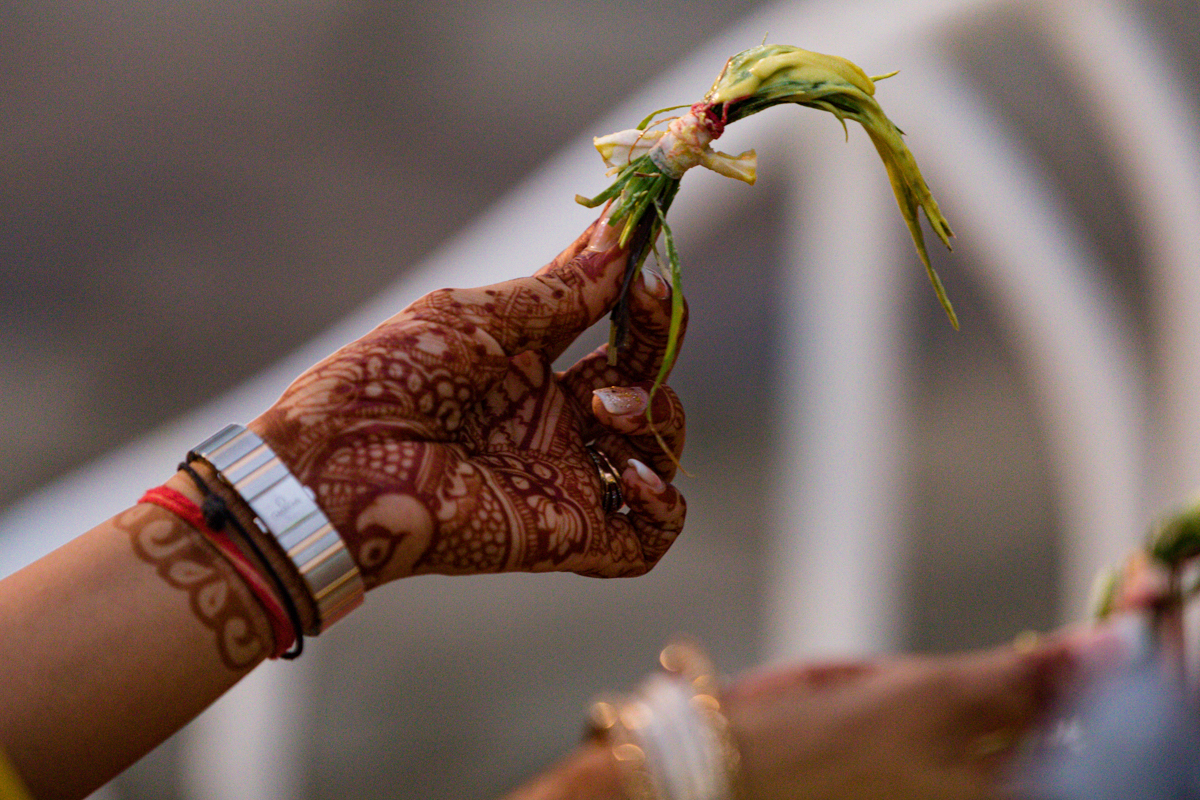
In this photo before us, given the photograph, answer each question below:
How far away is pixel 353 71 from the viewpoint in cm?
218

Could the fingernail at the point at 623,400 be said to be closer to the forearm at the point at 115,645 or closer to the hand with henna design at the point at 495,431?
the hand with henna design at the point at 495,431

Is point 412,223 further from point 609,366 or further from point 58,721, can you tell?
point 58,721

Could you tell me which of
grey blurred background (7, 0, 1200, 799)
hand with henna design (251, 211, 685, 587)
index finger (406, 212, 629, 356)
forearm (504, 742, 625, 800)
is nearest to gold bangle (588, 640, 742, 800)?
forearm (504, 742, 625, 800)

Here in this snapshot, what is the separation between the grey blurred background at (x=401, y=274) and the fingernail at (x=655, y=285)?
141 cm

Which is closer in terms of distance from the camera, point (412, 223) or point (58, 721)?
point (58, 721)

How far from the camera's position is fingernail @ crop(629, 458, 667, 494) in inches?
26.4

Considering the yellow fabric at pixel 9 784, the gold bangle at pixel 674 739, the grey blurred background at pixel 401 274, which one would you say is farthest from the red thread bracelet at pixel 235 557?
the grey blurred background at pixel 401 274

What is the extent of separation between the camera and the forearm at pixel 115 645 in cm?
51

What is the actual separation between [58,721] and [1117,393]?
7.39 ft

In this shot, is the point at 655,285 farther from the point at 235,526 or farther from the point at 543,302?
the point at 235,526

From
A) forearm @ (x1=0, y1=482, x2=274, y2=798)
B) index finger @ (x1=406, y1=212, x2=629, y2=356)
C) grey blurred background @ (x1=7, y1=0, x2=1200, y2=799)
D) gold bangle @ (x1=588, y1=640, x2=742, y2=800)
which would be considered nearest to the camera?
gold bangle @ (x1=588, y1=640, x2=742, y2=800)

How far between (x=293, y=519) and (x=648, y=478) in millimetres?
264

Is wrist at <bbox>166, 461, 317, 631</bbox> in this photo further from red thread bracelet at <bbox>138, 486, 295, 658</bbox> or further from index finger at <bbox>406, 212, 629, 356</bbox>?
index finger at <bbox>406, 212, 629, 356</bbox>

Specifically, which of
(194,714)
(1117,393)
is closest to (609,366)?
(194,714)
